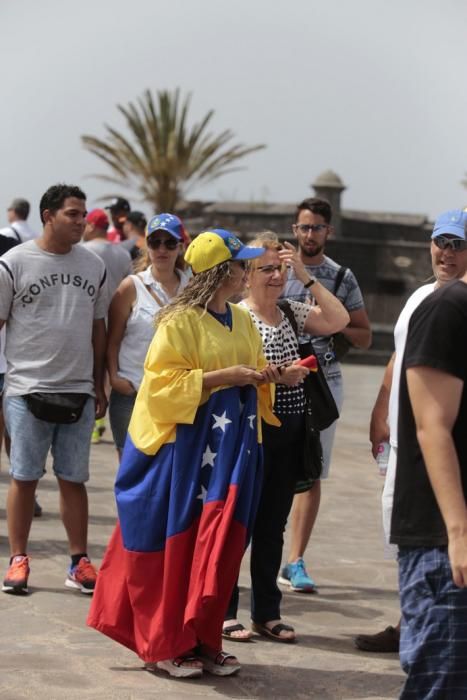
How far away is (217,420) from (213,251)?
72 cm

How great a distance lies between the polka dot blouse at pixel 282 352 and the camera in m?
6.71

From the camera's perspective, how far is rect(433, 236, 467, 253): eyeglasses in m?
5.63

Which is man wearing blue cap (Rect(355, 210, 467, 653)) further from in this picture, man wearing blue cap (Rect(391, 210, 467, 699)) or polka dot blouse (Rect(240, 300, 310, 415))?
man wearing blue cap (Rect(391, 210, 467, 699))

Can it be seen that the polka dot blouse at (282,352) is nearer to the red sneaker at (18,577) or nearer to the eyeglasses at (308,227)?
the eyeglasses at (308,227)

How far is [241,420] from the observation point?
5984 millimetres

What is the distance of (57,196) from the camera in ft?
24.1

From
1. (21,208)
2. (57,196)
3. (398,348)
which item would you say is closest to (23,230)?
(21,208)

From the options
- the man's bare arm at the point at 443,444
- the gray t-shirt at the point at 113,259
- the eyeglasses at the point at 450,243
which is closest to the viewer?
the man's bare arm at the point at 443,444

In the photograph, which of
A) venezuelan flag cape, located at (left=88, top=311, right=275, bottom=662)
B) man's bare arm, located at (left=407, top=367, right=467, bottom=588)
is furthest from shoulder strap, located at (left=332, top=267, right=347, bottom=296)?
man's bare arm, located at (left=407, top=367, right=467, bottom=588)

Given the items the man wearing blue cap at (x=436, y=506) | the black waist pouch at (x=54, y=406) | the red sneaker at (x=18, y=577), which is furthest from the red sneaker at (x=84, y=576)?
the man wearing blue cap at (x=436, y=506)

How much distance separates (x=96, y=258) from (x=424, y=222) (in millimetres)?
30050

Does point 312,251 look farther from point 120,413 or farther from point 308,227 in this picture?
point 120,413

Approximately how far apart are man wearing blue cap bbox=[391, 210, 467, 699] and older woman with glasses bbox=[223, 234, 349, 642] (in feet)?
8.54

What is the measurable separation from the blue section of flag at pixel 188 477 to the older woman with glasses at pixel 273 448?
0.71 meters
